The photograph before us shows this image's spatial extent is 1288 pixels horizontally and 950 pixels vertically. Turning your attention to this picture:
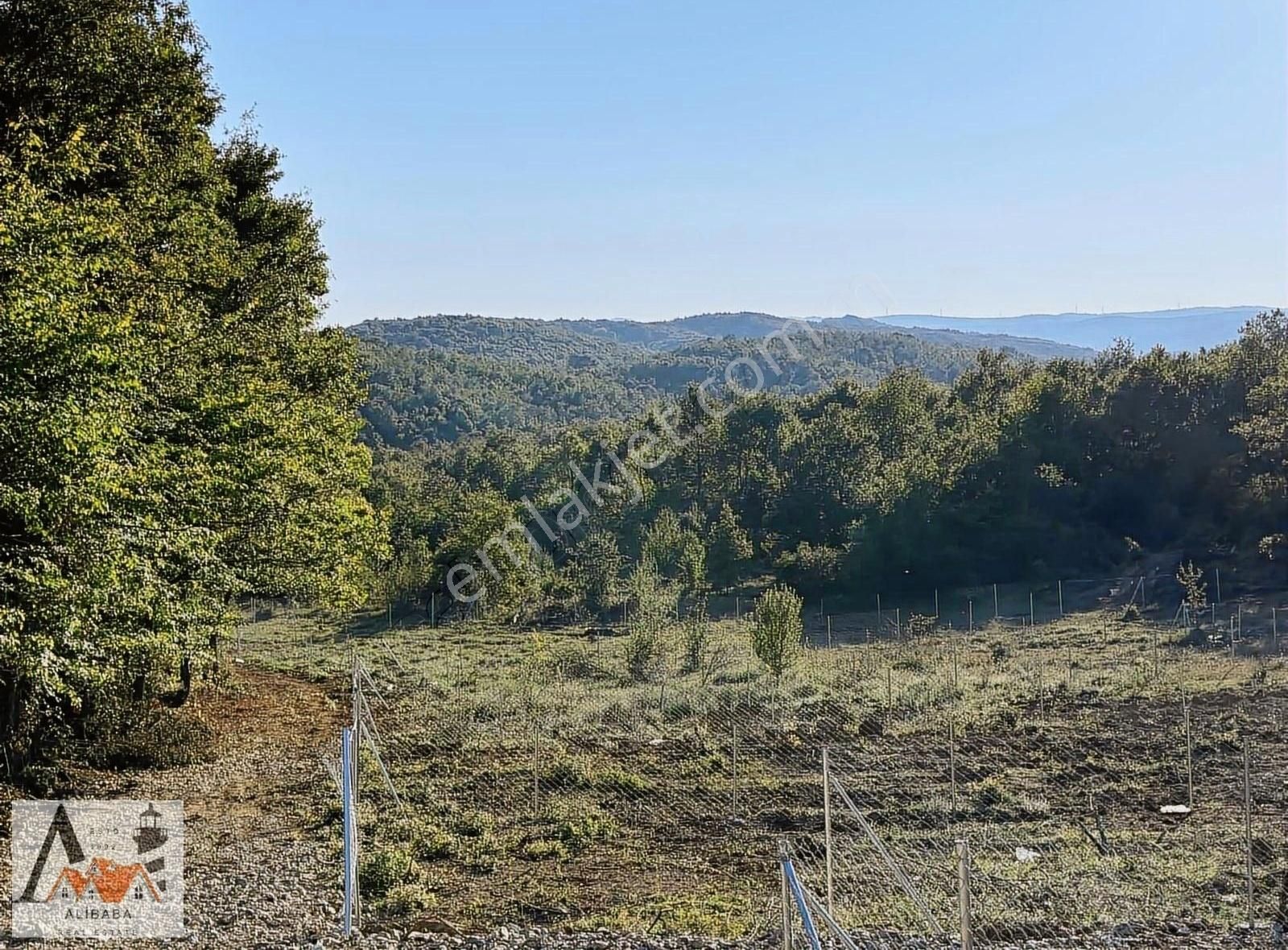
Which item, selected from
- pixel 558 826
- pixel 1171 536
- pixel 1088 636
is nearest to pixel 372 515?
pixel 558 826

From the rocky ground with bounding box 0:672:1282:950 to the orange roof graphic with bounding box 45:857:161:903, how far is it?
1.41 ft

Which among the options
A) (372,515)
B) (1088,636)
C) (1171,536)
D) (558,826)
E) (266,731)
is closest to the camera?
(558,826)

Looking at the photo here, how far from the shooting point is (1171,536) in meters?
38.8

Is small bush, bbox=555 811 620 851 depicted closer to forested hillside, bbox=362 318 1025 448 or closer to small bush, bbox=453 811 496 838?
small bush, bbox=453 811 496 838

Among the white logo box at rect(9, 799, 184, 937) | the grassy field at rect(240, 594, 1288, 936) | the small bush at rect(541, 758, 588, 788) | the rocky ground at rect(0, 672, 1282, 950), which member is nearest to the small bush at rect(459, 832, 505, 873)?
the grassy field at rect(240, 594, 1288, 936)

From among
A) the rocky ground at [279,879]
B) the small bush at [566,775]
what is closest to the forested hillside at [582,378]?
the small bush at [566,775]

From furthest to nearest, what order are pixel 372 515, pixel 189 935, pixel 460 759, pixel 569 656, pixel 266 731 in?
pixel 569 656 < pixel 372 515 < pixel 266 731 < pixel 460 759 < pixel 189 935

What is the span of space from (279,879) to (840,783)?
5.54 meters

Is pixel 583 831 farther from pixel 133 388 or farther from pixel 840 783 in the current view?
pixel 133 388

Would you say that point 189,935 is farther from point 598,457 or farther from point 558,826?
point 598,457

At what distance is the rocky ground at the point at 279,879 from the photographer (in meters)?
7.50

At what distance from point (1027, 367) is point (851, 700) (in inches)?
1879

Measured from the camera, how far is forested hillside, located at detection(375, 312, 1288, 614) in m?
35.6

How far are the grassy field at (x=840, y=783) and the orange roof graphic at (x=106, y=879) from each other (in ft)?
6.55
